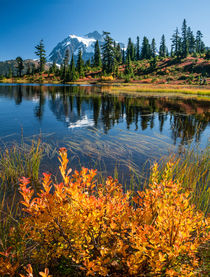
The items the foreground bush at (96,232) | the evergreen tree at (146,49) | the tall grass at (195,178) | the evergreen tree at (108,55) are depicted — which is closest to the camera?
the foreground bush at (96,232)

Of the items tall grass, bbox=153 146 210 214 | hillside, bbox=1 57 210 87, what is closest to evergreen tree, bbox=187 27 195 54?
hillside, bbox=1 57 210 87

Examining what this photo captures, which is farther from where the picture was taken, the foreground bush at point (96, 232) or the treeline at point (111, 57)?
the treeline at point (111, 57)

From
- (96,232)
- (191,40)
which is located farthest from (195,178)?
Answer: (191,40)

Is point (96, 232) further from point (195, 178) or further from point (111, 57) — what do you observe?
point (111, 57)

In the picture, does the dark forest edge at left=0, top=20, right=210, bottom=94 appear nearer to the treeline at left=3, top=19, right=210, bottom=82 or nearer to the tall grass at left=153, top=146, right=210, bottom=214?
the treeline at left=3, top=19, right=210, bottom=82

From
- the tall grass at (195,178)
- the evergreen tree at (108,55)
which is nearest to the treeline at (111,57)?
the evergreen tree at (108,55)

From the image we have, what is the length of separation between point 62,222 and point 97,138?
618 centimetres

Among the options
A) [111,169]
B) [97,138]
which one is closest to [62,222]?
[111,169]

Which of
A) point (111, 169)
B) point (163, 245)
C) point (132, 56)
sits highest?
point (132, 56)

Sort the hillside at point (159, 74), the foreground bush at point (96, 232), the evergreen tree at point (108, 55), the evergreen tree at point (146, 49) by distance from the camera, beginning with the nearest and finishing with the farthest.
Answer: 1. the foreground bush at point (96, 232)
2. the hillside at point (159, 74)
3. the evergreen tree at point (108, 55)
4. the evergreen tree at point (146, 49)

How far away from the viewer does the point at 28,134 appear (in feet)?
27.3

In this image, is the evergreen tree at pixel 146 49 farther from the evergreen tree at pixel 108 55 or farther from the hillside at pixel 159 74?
the evergreen tree at pixel 108 55

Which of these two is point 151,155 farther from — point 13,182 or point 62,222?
point 62,222

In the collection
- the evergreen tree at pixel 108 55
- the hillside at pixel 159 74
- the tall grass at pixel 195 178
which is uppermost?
the evergreen tree at pixel 108 55
